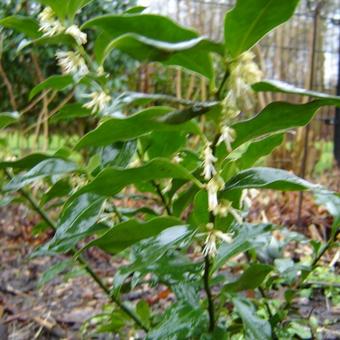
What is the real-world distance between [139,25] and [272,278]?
83 centimetres

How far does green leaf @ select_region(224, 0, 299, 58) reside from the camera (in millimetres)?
737

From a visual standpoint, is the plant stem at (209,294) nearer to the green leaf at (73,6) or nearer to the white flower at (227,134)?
the white flower at (227,134)

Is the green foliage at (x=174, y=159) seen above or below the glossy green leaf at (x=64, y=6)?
below


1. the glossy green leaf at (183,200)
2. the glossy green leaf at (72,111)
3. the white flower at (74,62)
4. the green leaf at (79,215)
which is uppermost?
the white flower at (74,62)

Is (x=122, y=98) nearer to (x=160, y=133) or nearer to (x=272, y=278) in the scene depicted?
(x=160, y=133)

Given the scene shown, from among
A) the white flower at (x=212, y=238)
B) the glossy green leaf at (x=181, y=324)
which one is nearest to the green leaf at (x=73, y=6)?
the white flower at (x=212, y=238)

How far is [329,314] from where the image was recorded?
196 cm

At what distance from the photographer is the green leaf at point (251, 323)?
108cm

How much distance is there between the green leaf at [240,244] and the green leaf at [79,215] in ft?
0.80

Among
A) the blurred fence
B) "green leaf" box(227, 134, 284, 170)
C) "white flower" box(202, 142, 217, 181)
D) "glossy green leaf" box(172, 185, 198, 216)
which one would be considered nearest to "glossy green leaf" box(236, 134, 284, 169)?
"green leaf" box(227, 134, 284, 170)

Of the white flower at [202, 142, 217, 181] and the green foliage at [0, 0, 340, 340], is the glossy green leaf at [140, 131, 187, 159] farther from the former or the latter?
the white flower at [202, 142, 217, 181]

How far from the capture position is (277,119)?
34.2 inches

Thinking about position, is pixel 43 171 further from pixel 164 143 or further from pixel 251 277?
pixel 251 277

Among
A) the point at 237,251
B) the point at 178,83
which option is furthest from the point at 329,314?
A: the point at 178,83
